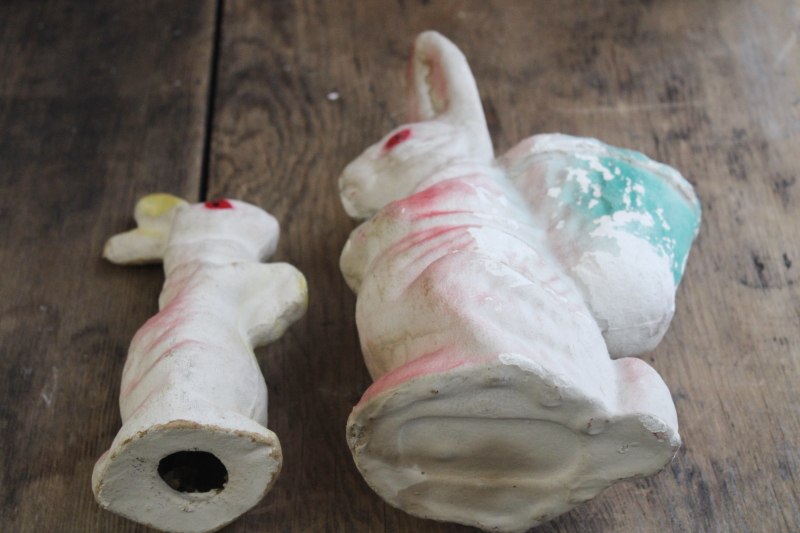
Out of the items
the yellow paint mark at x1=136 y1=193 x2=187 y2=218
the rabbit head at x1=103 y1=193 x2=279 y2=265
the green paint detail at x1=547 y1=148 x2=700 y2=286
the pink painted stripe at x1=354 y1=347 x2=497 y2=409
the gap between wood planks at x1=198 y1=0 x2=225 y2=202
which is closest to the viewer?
the pink painted stripe at x1=354 y1=347 x2=497 y2=409

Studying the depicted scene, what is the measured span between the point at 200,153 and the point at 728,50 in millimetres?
847

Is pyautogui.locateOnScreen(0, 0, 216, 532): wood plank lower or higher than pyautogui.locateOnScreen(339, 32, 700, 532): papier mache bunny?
lower

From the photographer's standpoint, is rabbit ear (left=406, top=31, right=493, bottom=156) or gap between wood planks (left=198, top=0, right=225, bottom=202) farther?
gap between wood planks (left=198, top=0, right=225, bottom=202)

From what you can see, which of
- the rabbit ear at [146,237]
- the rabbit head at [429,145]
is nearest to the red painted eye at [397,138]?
the rabbit head at [429,145]

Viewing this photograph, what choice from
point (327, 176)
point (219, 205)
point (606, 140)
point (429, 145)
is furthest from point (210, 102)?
point (606, 140)

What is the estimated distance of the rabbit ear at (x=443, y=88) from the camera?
93 centimetres

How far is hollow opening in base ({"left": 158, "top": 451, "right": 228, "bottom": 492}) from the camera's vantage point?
716 millimetres

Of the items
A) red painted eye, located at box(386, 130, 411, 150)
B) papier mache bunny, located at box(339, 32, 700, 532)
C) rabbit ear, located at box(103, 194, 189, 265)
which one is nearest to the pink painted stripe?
papier mache bunny, located at box(339, 32, 700, 532)

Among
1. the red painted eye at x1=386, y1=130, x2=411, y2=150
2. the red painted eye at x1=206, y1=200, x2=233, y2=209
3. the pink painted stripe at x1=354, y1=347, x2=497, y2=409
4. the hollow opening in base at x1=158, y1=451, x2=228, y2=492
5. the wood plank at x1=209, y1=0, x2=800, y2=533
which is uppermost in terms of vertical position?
the pink painted stripe at x1=354, y1=347, x2=497, y2=409

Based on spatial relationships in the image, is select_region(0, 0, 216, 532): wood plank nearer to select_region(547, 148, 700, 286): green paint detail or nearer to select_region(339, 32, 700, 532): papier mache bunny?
select_region(339, 32, 700, 532): papier mache bunny

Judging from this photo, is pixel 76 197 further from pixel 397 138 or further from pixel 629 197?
pixel 629 197

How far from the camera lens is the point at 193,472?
724 millimetres

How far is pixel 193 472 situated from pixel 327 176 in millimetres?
532

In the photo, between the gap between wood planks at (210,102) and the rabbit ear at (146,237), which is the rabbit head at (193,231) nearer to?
the rabbit ear at (146,237)
